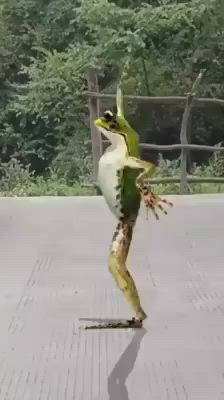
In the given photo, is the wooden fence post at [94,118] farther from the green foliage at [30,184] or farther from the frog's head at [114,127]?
the frog's head at [114,127]

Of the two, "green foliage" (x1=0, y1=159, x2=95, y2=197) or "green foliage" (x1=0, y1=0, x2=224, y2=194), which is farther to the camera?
"green foliage" (x1=0, y1=0, x2=224, y2=194)

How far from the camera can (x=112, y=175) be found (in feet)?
6.29

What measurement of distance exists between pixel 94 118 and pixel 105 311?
3349mm

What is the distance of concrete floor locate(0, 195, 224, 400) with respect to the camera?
5.52 ft

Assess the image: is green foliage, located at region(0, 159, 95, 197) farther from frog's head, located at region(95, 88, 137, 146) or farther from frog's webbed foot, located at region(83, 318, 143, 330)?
frog's head, located at region(95, 88, 137, 146)

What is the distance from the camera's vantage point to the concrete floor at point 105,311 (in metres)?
1.68

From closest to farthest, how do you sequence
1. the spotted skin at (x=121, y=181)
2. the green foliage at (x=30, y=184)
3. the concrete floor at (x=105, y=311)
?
1. the concrete floor at (x=105, y=311)
2. the spotted skin at (x=121, y=181)
3. the green foliage at (x=30, y=184)

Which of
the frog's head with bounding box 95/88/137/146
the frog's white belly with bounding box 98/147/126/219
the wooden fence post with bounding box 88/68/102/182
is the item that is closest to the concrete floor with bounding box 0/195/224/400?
the frog's white belly with bounding box 98/147/126/219

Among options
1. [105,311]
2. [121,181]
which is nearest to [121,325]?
[105,311]

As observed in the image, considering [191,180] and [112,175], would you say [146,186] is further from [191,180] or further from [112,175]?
[191,180]

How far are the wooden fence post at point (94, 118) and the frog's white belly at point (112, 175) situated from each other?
3.42m

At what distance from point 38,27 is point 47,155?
3.17 ft

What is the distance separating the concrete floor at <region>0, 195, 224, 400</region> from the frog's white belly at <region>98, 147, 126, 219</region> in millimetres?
320

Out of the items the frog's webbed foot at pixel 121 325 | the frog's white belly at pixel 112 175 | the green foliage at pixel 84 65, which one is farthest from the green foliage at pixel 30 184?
the frog's white belly at pixel 112 175
